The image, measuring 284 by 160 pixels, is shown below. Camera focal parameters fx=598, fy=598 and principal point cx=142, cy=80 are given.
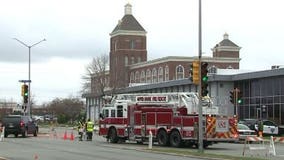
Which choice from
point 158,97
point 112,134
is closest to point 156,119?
point 158,97

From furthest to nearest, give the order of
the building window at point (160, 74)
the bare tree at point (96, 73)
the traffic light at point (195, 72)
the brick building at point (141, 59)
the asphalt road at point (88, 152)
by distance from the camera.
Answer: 1. the building window at point (160, 74)
2. the brick building at point (141, 59)
3. the bare tree at point (96, 73)
4. the traffic light at point (195, 72)
5. the asphalt road at point (88, 152)

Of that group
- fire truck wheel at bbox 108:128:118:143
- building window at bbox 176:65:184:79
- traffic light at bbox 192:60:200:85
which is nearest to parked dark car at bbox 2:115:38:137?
fire truck wheel at bbox 108:128:118:143

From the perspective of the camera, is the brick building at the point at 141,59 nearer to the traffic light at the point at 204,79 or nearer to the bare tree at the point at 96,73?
the bare tree at the point at 96,73

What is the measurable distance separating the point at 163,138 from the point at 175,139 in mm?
986

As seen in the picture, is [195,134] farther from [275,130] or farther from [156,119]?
[275,130]

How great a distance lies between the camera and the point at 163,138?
111 feet

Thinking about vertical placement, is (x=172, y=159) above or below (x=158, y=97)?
below

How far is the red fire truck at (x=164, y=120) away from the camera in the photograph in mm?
32344

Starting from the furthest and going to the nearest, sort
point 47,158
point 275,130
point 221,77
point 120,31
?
point 120,31 → point 221,77 → point 275,130 → point 47,158

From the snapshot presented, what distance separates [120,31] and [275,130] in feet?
322

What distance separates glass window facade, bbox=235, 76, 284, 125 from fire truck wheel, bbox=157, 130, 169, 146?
107 feet

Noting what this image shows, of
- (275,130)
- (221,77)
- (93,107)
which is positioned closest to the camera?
(275,130)

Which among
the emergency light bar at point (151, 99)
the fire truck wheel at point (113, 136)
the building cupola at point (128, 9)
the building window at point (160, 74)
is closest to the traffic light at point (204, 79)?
the emergency light bar at point (151, 99)

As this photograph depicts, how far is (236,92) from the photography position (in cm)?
4116
